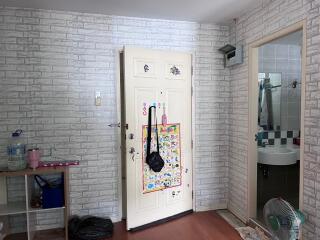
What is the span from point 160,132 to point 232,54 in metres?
1.26

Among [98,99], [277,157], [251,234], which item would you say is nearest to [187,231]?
[251,234]

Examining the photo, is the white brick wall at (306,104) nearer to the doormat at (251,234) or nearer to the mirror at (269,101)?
the doormat at (251,234)

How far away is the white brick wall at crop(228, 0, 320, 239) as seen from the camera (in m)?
2.02

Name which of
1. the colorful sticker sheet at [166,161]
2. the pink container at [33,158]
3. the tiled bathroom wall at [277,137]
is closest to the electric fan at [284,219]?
the colorful sticker sheet at [166,161]

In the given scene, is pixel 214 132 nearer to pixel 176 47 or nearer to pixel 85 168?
pixel 176 47

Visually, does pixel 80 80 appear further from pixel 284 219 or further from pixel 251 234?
pixel 251 234

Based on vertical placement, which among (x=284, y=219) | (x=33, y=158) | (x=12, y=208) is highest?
(x=33, y=158)

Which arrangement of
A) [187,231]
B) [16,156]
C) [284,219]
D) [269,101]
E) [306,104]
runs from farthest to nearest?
[269,101] → [187,231] → [16,156] → [306,104] → [284,219]

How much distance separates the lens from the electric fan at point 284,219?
1.91 m

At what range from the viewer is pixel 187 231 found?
9.21 ft

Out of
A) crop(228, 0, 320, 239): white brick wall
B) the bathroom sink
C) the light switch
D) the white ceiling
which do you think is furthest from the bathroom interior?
the light switch

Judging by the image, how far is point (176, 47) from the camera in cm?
311

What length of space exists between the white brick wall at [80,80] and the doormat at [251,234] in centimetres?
96

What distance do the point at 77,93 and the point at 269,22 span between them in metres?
2.11
